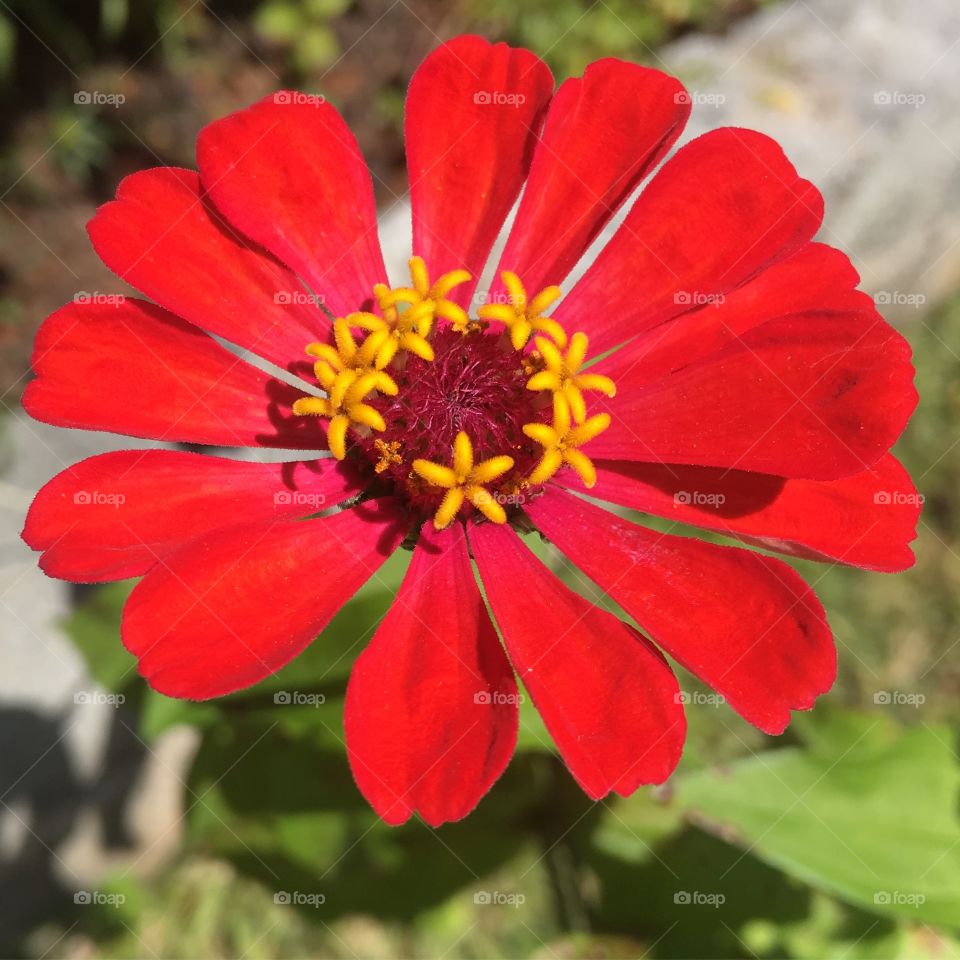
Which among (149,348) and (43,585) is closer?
(149,348)

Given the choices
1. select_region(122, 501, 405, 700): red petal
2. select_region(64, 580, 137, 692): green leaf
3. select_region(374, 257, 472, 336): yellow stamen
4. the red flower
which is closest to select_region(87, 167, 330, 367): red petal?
the red flower

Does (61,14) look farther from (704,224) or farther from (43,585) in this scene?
(704,224)

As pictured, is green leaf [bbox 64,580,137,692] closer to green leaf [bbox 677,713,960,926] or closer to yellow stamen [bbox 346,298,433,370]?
yellow stamen [bbox 346,298,433,370]

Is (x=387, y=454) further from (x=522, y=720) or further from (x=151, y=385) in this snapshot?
(x=522, y=720)

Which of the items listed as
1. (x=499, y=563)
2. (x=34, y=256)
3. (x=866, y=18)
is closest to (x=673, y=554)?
(x=499, y=563)

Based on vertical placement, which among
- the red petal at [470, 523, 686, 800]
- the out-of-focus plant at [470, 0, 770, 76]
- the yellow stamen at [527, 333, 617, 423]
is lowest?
the red petal at [470, 523, 686, 800]

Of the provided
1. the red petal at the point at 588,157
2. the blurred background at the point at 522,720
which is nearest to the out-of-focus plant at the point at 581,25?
the blurred background at the point at 522,720
